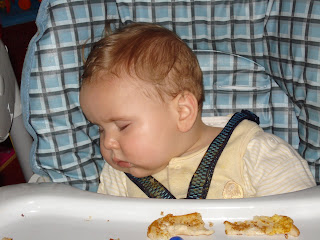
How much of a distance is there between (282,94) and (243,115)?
12cm

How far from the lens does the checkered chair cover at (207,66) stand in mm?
1057

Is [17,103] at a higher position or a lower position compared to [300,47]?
lower

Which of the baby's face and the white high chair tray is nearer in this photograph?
the white high chair tray

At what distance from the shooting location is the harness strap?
1066 millimetres

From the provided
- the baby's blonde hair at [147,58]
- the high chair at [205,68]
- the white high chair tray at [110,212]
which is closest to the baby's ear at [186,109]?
the baby's blonde hair at [147,58]

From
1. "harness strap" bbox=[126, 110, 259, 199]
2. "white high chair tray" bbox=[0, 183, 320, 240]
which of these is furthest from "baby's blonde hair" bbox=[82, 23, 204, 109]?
"white high chair tray" bbox=[0, 183, 320, 240]

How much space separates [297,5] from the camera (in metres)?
1.02

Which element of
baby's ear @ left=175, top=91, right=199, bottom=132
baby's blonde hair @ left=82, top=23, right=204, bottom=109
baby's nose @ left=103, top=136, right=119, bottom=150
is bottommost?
baby's nose @ left=103, top=136, right=119, bottom=150

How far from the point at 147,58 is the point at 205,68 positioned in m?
0.23

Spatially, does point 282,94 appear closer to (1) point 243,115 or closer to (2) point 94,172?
(1) point 243,115

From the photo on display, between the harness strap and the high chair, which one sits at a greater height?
the high chair

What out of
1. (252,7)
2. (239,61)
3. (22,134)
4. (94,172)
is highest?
(252,7)

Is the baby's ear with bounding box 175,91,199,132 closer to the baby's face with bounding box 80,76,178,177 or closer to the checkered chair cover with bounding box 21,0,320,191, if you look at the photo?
→ the baby's face with bounding box 80,76,178,177

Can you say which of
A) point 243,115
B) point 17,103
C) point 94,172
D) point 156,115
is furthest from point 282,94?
point 17,103
